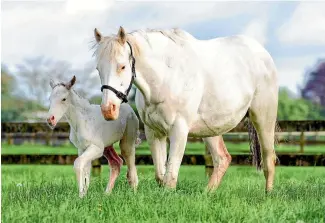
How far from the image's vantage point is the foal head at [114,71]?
5.87 m

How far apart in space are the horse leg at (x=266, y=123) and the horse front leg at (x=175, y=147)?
61.1 inches

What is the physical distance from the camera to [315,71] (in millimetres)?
50969

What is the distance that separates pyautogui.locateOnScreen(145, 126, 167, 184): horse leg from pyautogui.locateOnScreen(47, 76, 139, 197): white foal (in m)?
0.44

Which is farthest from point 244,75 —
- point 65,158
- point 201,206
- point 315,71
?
point 315,71

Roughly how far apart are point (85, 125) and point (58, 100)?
392 mm

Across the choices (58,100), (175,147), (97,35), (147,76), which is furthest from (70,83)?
(175,147)

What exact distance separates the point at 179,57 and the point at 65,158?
5028mm

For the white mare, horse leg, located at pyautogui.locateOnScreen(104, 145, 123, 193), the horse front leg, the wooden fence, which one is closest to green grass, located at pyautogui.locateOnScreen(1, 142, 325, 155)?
the wooden fence

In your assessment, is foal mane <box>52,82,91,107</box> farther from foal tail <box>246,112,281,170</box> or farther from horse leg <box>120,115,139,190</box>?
foal tail <box>246,112,281,170</box>

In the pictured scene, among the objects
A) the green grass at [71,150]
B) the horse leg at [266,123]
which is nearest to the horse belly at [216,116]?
the horse leg at [266,123]

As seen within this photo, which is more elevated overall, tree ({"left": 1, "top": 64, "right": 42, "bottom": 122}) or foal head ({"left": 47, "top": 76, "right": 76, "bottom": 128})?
tree ({"left": 1, "top": 64, "right": 42, "bottom": 122})

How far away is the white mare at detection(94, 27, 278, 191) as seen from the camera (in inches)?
237

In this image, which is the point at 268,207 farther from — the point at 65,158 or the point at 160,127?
the point at 65,158

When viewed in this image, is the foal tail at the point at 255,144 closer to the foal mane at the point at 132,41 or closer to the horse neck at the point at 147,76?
the foal mane at the point at 132,41
